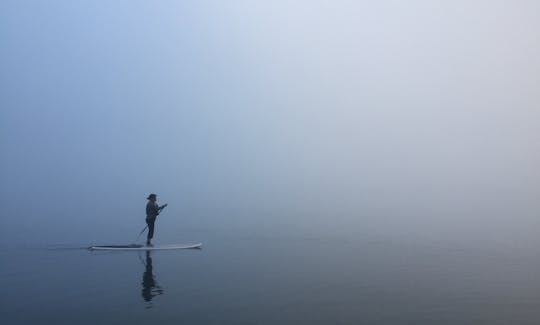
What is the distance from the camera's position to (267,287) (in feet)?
62.4

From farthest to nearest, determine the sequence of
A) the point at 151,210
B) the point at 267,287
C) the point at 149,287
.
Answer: the point at 151,210, the point at 267,287, the point at 149,287

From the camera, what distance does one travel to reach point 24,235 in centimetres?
3644

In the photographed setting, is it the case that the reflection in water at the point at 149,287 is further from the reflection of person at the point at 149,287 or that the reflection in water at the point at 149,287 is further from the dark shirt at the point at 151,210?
the dark shirt at the point at 151,210

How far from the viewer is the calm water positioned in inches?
607

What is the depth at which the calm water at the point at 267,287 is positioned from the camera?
1543cm

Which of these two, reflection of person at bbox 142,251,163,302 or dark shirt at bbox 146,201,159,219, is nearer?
reflection of person at bbox 142,251,163,302

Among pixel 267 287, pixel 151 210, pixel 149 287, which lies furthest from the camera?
pixel 151 210

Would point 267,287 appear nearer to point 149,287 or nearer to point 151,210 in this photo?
point 149,287

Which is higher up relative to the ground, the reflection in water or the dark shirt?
the dark shirt

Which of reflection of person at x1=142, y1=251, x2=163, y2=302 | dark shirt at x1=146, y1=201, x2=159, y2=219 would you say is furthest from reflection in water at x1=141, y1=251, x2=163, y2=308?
dark shirt at x1=146, y1=201, x2=159, y2=219

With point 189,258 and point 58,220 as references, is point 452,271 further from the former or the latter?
point 58,220

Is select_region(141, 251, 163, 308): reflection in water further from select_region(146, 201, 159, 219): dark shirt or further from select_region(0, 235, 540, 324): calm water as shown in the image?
select_region(146, 201, 159, 219): dark shirt

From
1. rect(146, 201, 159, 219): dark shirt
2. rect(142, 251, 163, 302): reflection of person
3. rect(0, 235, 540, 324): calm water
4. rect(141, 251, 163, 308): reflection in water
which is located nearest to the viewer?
rect(0, 235, 540, 324): calm water

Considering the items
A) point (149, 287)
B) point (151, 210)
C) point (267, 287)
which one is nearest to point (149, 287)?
point (149, 287)
